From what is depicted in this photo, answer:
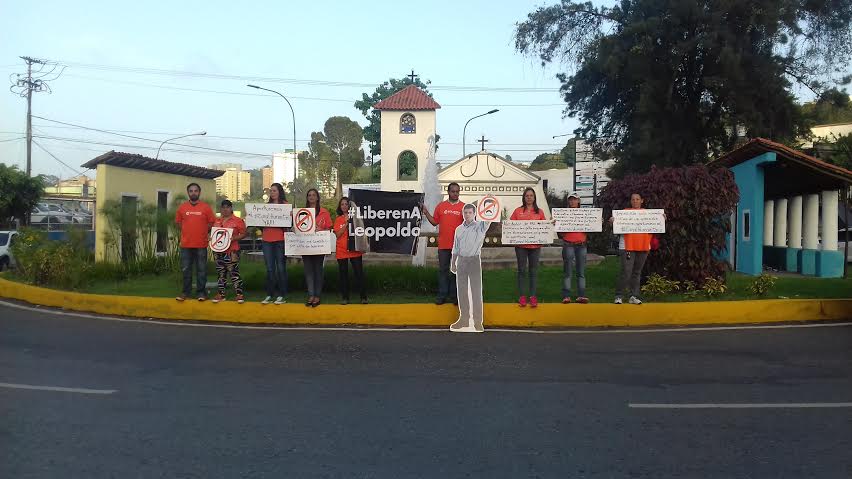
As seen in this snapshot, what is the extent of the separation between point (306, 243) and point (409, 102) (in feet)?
111

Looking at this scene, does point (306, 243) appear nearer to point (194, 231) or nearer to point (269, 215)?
point (269, 215)

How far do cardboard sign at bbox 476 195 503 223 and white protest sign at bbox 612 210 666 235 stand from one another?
1.69m

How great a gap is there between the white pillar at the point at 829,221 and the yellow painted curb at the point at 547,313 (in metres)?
6.71

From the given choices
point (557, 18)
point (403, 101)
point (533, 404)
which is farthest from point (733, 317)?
point (403, 101)

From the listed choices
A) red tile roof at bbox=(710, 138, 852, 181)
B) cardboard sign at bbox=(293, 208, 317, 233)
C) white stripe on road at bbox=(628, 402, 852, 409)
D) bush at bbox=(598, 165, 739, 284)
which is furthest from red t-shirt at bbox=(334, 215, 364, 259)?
red tile roof at bbox=(710, 138, 852, 181)

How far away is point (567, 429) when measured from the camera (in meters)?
5.39

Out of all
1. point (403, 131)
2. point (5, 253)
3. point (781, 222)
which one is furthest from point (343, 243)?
point (403, 131)

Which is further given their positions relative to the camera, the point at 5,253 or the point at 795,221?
the point at 5,253

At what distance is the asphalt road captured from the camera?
4.69 m

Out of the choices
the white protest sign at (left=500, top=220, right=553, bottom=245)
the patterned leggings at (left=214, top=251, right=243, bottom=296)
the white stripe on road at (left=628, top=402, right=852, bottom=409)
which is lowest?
the white stripe on road at (left=628, top=402, right=852, bottom=409)

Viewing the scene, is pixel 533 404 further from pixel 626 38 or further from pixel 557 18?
pixel 557 18

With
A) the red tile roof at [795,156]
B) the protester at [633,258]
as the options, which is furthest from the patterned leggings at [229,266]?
the red tile roof at [795,156]

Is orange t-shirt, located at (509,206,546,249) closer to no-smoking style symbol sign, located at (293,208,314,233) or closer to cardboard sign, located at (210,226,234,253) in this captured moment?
no-smoking style symbol sign, located at (293,208,314,233)

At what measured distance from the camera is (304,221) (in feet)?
37.0
